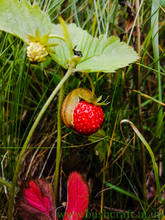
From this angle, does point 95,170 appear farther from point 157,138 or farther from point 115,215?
point 157,138

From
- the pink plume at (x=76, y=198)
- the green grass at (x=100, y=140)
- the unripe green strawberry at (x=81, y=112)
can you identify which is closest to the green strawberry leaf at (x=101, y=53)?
A: the unripe green strawberry at (x=81, y=112)

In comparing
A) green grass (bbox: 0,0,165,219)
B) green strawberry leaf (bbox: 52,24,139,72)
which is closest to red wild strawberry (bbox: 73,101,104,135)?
green strawberry leaf (bbox: 52,24,139,72)

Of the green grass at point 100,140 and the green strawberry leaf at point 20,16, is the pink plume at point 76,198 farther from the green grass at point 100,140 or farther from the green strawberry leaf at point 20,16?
the green strawberry leaf at point 20,16

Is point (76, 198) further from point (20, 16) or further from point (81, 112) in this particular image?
point (20, 16)

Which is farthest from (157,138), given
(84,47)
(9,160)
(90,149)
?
(9,160)

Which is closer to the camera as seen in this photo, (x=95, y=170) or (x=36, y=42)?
(x=36, y=42)

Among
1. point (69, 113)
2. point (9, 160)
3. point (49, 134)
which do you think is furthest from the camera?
point (49, 134)

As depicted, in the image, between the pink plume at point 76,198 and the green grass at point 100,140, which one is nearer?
the pink plume at point 76,198
